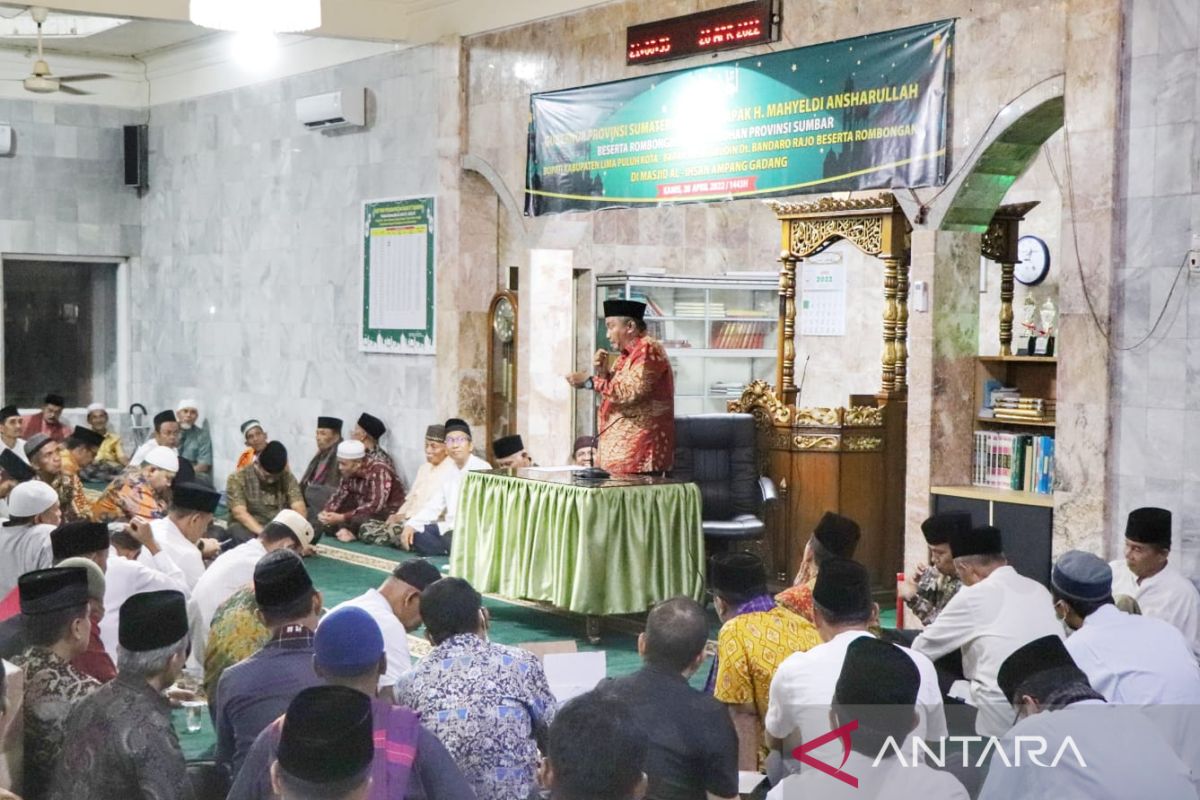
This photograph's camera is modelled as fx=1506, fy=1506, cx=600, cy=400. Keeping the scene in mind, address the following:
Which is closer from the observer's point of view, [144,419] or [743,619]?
[743,619]

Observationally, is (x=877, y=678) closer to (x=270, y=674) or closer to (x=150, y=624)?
(x=270, y=674)

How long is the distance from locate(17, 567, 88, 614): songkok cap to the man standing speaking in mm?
3890

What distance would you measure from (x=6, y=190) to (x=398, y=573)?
10.8m

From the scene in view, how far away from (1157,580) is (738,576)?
195cm

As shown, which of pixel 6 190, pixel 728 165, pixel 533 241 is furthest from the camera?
pixel 6 190

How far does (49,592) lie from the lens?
12.4ft

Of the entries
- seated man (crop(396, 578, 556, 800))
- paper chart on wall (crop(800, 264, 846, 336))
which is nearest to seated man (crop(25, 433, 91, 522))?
seated man (crop(396, 578, 556, 800))

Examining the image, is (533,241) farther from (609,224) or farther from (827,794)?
(827,794)

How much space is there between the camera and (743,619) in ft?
13.0

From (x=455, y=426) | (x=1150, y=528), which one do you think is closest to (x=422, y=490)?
(x=455, y=426)

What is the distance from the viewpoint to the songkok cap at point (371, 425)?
10.6m

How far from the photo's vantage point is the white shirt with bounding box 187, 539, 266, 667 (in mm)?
5176

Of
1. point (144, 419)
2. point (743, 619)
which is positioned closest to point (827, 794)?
point (743, 619)

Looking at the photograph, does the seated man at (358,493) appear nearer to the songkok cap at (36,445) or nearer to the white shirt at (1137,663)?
the songkok cap at (36,445)
